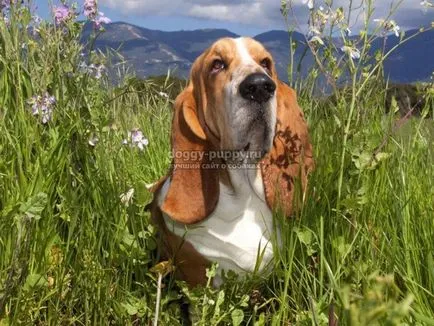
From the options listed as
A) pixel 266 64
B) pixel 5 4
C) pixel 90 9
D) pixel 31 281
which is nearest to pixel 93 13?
pixel 90 9

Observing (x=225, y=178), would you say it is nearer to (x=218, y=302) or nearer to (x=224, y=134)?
(x=224, y=134)

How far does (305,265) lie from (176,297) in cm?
60

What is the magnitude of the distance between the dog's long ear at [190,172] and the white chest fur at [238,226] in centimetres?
5

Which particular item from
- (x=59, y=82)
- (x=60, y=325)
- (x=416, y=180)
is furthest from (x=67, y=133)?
(x=416, y=180)

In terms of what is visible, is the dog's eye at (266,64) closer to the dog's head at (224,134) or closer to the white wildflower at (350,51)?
the dog's head at (224,134)

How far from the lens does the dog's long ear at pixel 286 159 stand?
2.69 m

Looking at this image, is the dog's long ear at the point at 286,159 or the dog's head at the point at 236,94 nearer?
the dog's head at the point at 236,94

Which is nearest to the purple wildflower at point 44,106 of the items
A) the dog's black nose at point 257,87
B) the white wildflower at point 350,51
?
the dog's black nose at point 257,87

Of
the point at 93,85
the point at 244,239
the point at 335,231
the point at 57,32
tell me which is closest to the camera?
the point at 335,231

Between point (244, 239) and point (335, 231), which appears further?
point (244, 239)

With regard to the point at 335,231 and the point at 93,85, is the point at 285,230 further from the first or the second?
the point at 93,85

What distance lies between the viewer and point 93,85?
11.9 feet

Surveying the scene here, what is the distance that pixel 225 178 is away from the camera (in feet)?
9.00

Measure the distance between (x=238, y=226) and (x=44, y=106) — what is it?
3.63ft
